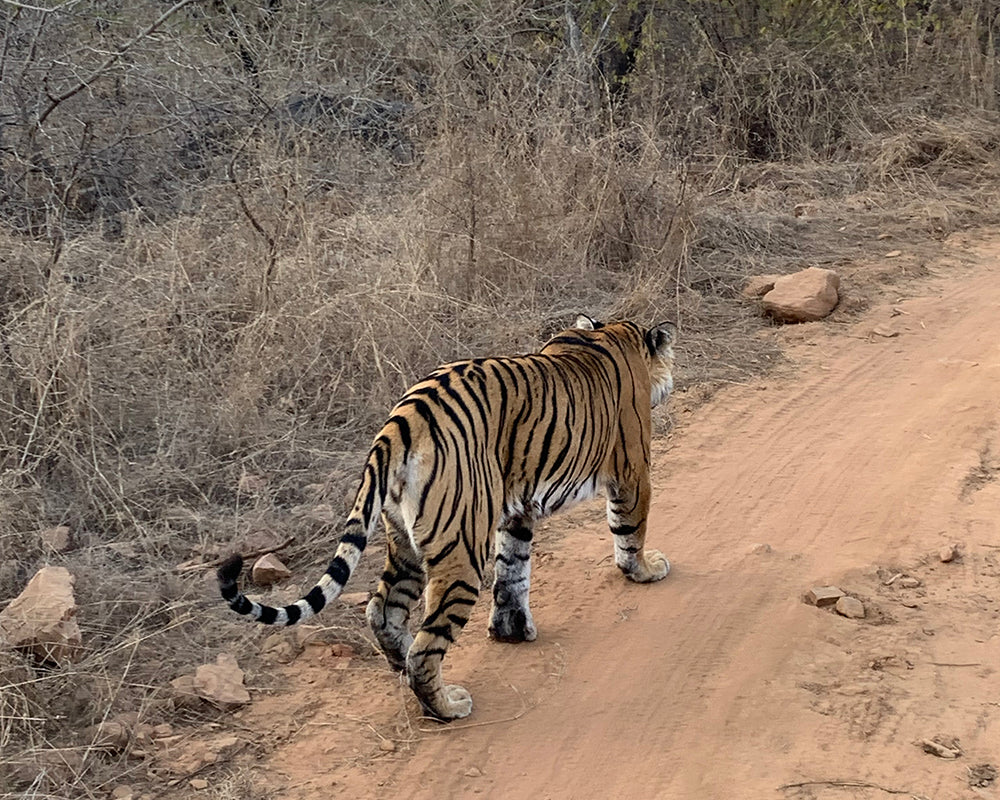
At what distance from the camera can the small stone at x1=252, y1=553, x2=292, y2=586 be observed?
5.08 m

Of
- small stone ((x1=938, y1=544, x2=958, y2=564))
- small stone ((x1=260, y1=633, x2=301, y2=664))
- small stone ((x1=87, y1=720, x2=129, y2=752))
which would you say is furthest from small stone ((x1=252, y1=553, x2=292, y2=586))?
small stone ((x1=938, y1=544, x2=958, y2=564))

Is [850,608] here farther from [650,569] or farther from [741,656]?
[650,569]

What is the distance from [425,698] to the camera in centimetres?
400

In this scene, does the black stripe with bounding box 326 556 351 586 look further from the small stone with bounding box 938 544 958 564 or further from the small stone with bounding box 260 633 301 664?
the small stone with bounding box 938 544 958 564

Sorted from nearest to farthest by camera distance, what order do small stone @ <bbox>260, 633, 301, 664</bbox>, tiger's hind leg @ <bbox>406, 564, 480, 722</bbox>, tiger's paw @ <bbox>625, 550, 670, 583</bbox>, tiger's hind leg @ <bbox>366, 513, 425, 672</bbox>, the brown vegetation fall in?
1. tiger's hind leg @ <bbox>406, 564, 480, 722</bbox>
2. tiger's hind leg @ <bbox>366, 513, 425, 672</bbox>
3. small stone @ <bbox>260, 633, 301, 664</bbox>
4. tiger's paw @ <bbox>625, 550, 670, 583</bbox>
5. the brown vegetation

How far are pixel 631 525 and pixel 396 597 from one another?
115cm

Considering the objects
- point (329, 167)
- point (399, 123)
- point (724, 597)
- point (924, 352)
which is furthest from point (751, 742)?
point (399, 123)

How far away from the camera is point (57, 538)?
514cm

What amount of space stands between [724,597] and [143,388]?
3.40 meters

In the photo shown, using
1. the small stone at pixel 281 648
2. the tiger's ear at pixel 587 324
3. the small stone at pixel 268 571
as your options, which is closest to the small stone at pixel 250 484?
the small stone at pixel 268 571

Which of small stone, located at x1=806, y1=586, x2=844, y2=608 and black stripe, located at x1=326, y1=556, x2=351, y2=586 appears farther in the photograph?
small stone, located at x1=806, y1=586, x2=844, y2=608

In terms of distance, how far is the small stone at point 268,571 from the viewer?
16.7 ft

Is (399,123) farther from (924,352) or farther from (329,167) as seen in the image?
(924,352)

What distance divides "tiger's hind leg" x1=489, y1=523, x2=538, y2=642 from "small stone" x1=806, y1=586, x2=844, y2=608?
118cm
